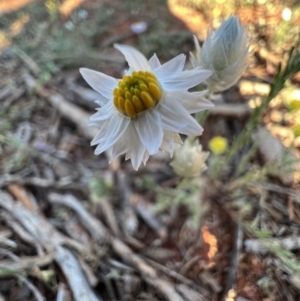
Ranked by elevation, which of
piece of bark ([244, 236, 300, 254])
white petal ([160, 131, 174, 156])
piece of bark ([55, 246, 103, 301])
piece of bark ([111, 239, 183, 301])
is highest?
white petal ([160, 131, 174, 156])

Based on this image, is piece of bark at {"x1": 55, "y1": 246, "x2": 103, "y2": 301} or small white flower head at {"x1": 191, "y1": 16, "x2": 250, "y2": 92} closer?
small white flower head at {"x1": 191, "y1": 16, "x2": 250, "y2": 92}

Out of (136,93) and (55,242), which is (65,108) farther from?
(136,93)

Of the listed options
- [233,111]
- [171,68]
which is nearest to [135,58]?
[171,68]

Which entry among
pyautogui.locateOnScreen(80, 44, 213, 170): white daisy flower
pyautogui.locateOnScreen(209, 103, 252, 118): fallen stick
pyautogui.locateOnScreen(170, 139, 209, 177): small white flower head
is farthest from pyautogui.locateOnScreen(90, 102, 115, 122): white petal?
pyautogui.locateOnScreen(209, 103, 252, 118): fallen stick

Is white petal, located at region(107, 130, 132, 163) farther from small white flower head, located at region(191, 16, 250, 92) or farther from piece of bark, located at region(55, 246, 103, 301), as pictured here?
piece of bark, located at region(55, 246, 103, 301)

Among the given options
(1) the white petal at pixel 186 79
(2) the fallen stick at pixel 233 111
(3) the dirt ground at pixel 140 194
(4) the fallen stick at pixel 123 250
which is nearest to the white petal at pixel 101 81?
(1) the white petal at pixel 186 79

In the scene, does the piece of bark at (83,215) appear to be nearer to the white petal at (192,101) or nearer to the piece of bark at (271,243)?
the piece of bark at (271,243)

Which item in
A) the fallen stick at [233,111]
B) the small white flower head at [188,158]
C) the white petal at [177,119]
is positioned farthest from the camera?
the fallen stick at [233,111]
